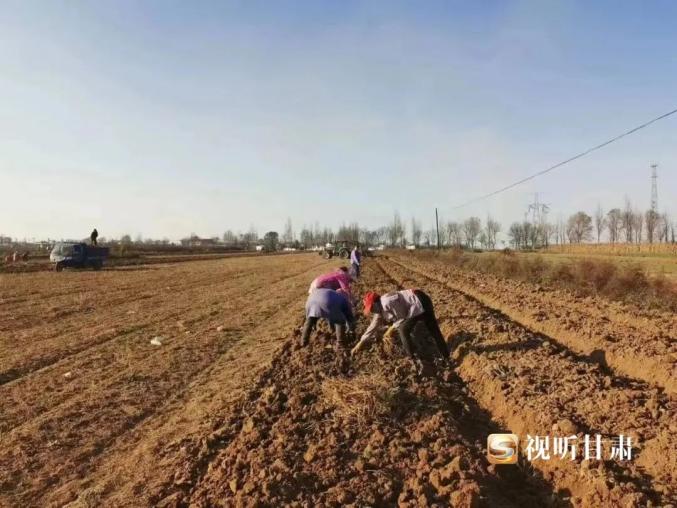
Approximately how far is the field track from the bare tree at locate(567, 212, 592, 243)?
99448 mm

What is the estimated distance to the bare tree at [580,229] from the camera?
104 metres

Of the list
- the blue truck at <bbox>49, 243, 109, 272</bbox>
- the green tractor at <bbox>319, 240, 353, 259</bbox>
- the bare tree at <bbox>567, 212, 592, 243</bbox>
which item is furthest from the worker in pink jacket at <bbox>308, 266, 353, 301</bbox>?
the bare tree at <bbox>567, 212, 592, 243</bbox>

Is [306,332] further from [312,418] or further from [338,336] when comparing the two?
[312,418]

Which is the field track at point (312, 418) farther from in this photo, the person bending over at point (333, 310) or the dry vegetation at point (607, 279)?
the dry vegetation at point (607, 279)

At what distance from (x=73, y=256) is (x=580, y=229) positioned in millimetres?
94405

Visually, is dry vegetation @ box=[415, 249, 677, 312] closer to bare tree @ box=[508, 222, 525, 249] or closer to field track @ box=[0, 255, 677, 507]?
field track @ box=[0, 255, 677, 507]

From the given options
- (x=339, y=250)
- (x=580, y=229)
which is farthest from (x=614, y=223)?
(x=339, y=250)

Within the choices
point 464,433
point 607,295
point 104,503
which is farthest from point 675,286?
point 104,503

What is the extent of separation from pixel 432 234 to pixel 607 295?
4584 inches

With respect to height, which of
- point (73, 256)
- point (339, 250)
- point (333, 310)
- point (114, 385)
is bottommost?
point (114, 385)

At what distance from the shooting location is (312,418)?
20.2 ft

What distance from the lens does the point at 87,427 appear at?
6.44m

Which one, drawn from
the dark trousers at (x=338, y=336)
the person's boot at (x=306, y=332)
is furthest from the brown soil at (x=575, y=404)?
the person's boot at (x=306, y=332)

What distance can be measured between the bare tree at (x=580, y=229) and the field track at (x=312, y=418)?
99.4 m
